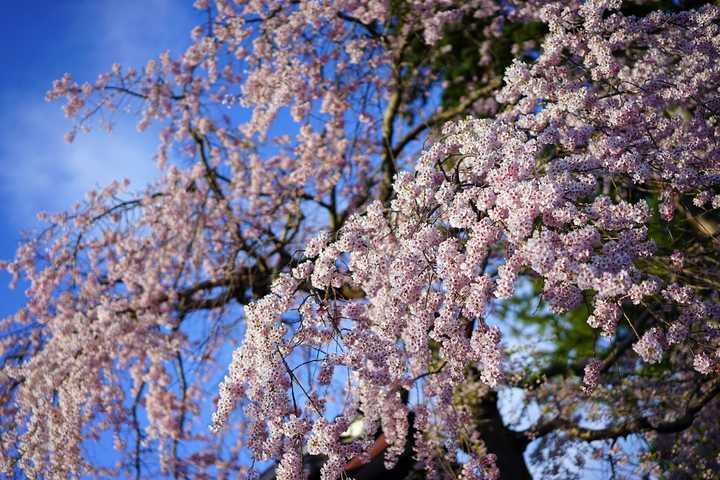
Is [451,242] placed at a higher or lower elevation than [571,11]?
lower

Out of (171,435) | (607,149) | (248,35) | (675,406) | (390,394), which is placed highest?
(248,35)

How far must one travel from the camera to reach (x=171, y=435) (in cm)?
Result: 810

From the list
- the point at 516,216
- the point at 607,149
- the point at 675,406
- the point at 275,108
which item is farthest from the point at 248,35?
the point at 675,406

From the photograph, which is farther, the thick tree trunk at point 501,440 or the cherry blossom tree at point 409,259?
the thick tree trunk at point 501,440

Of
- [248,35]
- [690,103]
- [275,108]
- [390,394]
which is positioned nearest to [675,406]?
[690,103]

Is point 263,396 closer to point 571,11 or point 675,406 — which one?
point 571,11

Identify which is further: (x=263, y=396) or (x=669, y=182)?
(x=669, y=182)

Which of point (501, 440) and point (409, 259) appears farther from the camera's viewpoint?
point (501, 440)

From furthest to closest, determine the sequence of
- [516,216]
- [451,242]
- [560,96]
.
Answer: [560,96], [451,242], [516,216]

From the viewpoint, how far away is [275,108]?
8.20 meters

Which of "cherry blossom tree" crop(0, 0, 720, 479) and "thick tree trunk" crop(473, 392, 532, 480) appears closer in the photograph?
"cherry blossom tree" crop(0, 0, 720, 479)

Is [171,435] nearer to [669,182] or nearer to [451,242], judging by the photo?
[451,242]

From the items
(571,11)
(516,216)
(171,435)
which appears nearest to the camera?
(516,216)

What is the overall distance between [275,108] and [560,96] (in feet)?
15.7
